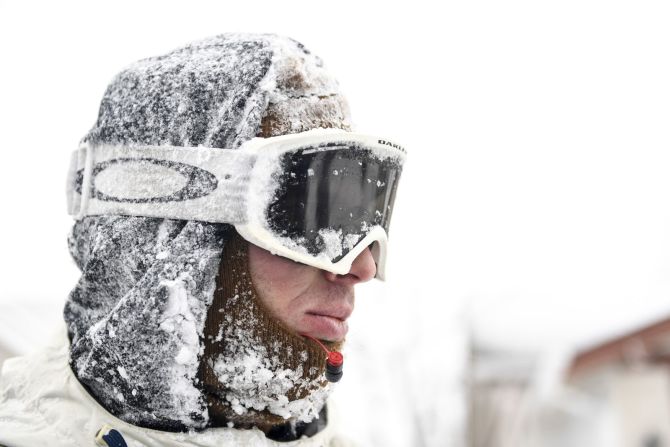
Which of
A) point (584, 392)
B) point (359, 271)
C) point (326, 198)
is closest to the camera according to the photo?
point (326, 198)

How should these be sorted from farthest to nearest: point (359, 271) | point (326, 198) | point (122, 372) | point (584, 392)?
point (584, 392) → point (359, 271) → point (326, 198) → point (122, 372)

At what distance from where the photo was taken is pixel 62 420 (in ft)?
5.73

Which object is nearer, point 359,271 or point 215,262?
point 215,262

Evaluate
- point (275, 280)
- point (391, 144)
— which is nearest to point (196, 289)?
point (275, 280)

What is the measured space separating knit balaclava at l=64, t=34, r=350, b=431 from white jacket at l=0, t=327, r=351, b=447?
1.3 inches

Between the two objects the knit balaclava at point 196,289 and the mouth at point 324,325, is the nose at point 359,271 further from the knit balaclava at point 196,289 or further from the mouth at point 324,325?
the knit balaclava at point 196,289

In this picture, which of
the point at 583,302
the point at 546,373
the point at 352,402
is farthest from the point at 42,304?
the point at 583,302

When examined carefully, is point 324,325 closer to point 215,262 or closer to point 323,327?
point 323,327

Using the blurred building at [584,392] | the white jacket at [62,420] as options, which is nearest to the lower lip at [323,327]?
the white jacket at [62,420]

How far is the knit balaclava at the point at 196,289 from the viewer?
1721 mm

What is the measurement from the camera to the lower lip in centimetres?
187

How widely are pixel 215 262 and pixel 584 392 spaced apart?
1477 centimetres

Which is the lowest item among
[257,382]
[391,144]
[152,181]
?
[257,382]

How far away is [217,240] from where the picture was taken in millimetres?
1790
